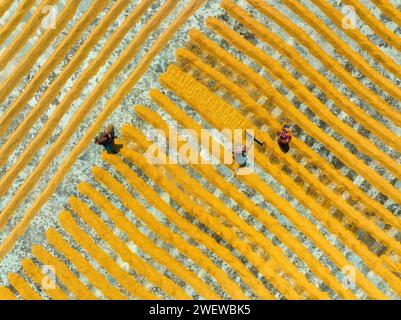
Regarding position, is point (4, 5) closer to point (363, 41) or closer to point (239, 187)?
point (239, 187)

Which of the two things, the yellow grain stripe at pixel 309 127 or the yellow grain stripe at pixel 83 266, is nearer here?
the yellow grain stripe at pixel 83 266

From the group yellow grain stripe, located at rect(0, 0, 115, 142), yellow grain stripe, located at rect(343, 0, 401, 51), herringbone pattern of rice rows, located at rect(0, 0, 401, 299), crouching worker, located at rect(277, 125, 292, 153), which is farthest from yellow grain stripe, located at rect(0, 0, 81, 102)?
yellow grain stripe, located at rect(343, 0, 401, 51)

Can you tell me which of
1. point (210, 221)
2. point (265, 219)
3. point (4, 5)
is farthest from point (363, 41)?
point (4, 5)

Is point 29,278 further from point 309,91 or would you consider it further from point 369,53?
point 369,53

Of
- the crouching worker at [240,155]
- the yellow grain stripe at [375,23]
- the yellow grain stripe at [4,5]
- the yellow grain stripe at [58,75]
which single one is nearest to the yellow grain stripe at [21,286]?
the yellow grain stripe at [58,75]

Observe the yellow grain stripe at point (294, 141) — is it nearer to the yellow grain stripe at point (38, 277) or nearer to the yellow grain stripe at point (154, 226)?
the yellow grain stripe at point (154, 226)
